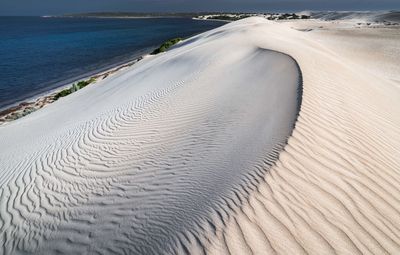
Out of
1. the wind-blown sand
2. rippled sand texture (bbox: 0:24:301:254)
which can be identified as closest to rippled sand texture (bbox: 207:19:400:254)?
the wind-blown sand

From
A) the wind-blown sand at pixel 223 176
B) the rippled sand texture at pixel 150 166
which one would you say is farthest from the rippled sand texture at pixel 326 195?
the rippled sand texture at pixel 150 166

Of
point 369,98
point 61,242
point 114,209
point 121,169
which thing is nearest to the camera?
point 61,242

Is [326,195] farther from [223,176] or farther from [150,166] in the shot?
[150,166]

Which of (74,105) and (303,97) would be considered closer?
(303,97)

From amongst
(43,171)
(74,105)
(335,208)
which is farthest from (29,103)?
(335,208)

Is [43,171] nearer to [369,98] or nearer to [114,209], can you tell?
[114,209]

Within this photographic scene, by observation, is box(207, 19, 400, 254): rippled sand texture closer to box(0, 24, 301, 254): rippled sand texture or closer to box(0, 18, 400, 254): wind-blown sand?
box(0, 18, 400, 254): wind-blown sand
